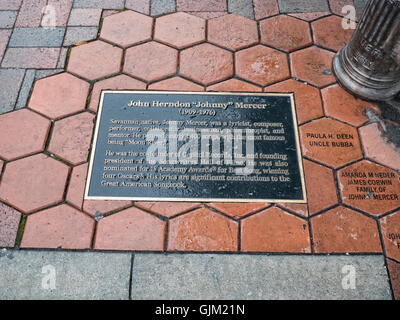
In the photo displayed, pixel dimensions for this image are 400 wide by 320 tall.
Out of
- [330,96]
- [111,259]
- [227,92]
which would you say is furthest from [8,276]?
[330,96]

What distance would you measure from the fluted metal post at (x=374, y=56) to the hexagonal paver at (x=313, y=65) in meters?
0.07

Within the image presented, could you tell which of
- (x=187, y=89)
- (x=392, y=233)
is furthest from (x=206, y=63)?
(x=392, y=233)

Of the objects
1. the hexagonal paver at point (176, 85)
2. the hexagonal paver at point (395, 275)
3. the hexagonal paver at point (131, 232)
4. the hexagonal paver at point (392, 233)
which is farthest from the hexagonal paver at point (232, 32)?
the hexagonal paver at point (395, 275)

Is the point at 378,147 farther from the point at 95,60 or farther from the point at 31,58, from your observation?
the point at 31,58

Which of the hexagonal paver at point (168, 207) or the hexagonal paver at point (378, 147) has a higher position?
the hexagonal paver at point (378, 147)

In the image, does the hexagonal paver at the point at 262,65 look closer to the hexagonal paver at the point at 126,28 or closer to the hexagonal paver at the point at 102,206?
the hexagonal paver at the point at 126,28

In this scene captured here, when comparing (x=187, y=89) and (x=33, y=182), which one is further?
(x=187, y=89)

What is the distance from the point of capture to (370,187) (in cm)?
199

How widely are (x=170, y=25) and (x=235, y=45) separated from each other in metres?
0.55

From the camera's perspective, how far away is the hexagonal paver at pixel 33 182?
1953 millimetres

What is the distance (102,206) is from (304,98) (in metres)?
1.52

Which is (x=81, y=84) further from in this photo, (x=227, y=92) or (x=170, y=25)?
(x=227, y=92)

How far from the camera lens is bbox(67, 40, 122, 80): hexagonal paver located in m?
2.39

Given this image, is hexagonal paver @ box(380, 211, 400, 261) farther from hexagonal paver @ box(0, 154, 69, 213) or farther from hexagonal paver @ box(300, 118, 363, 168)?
hexagonal paver @ box(0, 154, 69, 213)
